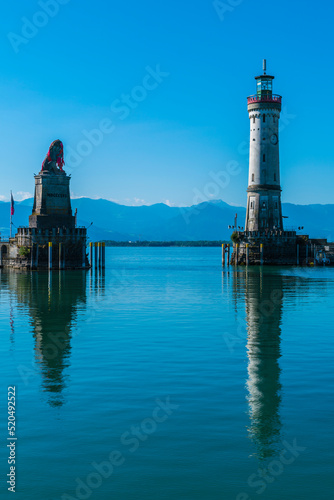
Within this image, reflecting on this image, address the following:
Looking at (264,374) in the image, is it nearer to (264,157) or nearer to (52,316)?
(52,316)

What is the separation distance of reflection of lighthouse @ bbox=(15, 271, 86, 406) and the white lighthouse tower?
38007 millimetres

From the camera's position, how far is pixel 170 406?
1795cm

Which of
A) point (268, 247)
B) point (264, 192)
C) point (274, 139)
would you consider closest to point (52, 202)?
point (264, 192)

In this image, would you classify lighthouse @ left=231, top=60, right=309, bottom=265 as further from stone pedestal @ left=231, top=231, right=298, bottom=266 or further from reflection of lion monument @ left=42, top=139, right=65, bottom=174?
reflection of lion monument @ left=42, top=139, right=65, bottom=174

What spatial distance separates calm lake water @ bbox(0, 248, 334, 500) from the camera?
13.1m

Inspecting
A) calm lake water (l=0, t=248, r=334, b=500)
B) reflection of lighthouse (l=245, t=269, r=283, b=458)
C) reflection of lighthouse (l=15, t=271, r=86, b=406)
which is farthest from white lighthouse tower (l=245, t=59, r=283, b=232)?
calm lake water (l=0, t=248, r=334, b=500)

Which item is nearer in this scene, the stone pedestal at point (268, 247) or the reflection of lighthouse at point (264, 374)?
the reflection of lighthouse at point (264, 374)

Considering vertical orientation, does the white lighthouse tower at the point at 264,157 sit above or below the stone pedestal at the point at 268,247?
above

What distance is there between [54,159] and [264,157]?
33.2m

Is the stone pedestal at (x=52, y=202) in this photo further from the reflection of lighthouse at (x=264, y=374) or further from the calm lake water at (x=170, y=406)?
the calm lake water at (x=170, y=406)

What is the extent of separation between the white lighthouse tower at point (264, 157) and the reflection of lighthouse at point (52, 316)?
38.0 meters

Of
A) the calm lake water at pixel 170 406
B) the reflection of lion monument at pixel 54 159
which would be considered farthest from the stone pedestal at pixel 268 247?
the calm lake water at pixel 170 406

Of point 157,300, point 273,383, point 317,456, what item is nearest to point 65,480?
point 317,456

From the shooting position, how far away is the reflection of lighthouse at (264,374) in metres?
15.4
